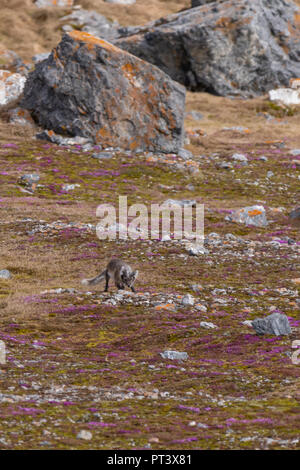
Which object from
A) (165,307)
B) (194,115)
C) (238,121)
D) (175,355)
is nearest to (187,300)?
(165,307)

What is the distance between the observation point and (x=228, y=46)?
64.1 meters

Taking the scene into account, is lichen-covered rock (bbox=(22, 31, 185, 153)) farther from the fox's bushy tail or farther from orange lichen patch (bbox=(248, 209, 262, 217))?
the fox's bushy tail

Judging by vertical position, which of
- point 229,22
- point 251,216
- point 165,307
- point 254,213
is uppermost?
point 229,22

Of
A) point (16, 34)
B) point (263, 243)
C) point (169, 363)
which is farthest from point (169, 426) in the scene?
point (16, 34)

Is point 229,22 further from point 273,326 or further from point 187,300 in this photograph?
point 273,326

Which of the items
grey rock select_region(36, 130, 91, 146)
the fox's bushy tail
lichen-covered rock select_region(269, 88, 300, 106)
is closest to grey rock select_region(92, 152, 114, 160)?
grey rock select_region(36, 130, 91, 146)

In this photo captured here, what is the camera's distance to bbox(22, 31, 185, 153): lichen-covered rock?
149ft

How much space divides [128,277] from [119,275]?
0.29 meters

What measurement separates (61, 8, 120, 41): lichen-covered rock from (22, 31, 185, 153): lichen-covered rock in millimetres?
39077

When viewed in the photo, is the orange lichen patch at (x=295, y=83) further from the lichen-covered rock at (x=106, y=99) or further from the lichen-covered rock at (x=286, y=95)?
the lichen-covered rock at (x=106, y=99)

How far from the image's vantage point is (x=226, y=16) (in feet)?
209

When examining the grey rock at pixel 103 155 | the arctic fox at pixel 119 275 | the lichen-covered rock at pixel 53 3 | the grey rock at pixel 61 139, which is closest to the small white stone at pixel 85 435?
the arctic fox at pixel 119 275

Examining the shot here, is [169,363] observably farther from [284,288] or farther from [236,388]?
[284,288]

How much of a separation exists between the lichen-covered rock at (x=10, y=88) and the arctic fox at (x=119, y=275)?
114ft
